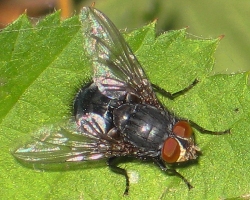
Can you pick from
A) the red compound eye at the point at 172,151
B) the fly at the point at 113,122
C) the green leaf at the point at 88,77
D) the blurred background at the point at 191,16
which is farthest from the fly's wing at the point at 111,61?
the blurred background at the point at 191,16

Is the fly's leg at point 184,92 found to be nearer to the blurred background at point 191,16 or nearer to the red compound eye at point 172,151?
the red compound eye at point 172,151

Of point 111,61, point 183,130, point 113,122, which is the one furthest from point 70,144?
point 183,130

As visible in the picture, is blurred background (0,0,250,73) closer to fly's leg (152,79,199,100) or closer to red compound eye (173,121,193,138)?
fly's leg (152,79,199,100)

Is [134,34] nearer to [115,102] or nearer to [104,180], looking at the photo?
[115,102]

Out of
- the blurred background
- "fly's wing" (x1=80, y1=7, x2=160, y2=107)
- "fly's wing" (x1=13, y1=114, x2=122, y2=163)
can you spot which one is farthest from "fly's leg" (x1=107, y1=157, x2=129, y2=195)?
the blurred background

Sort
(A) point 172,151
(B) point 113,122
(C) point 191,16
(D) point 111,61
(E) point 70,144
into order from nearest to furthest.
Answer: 1. (A) point 172,151
2. (E) point 70,144
3. (B) point 113,122
4. (D) point 111,61
5. (C) point 191,16

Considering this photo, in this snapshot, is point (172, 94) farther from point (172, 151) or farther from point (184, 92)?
point (172, 151)
